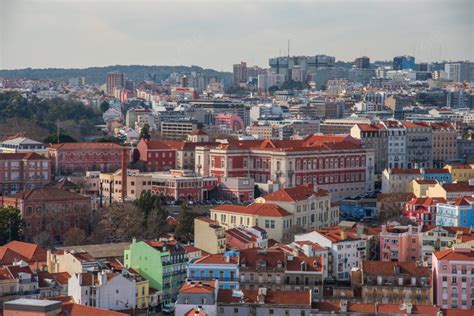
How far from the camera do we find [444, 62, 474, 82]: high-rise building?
59594 mm

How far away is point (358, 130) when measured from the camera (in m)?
26.0

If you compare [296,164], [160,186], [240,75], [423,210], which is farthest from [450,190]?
[240,75]

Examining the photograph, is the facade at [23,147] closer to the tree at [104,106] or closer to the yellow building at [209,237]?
the yellow building at [209,237]

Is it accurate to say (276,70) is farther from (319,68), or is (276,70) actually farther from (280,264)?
(280,264)

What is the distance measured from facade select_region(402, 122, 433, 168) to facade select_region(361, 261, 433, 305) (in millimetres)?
13842

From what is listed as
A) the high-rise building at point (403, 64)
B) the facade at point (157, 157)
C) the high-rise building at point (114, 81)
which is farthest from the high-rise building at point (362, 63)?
the facade at point (157, 157)

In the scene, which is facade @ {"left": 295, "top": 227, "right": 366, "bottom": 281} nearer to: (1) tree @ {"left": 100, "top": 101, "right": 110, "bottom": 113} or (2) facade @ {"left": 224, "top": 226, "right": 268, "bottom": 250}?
(2) facade @ {"left": 224, "top": 226, "right": 268, "bottom": 250}

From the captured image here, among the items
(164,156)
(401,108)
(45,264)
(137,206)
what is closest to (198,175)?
(164,156)

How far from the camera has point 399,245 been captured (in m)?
15.1

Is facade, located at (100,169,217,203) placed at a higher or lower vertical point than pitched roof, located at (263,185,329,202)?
lower

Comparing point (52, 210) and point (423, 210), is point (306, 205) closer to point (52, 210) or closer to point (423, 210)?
point (423, 210)

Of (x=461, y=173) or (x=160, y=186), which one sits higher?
(x=461, y=173)

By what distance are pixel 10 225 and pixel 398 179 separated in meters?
7.74

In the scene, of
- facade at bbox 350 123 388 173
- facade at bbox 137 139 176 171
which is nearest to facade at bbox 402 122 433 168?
facade at bbox 350 123 388 173
